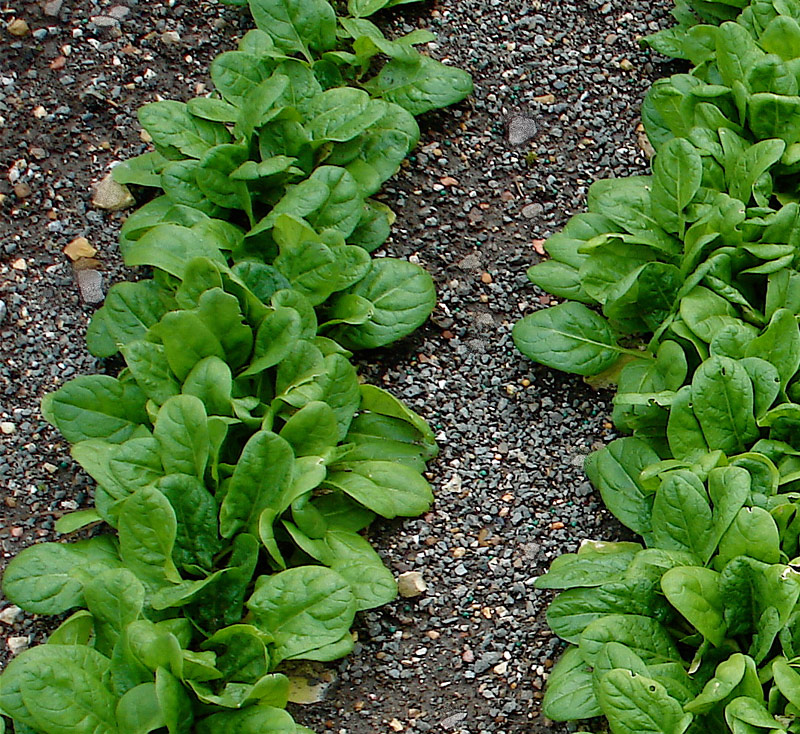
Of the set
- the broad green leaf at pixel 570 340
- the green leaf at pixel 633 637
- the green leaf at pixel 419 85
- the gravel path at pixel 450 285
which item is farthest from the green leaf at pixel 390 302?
the green leaf at pixel 633 637

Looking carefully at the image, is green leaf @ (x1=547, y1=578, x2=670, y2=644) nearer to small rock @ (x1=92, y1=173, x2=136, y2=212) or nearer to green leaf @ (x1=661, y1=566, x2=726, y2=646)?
green leaf @ (x1=661, y1=566, x2=726, y2=646)

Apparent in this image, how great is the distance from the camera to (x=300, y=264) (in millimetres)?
2941

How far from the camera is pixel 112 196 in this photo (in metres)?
3.41

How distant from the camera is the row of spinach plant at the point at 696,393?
2273mm

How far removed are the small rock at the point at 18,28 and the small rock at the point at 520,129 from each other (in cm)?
165

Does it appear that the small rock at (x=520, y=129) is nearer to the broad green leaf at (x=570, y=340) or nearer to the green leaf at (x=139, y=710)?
the broad green leaf at (x=570, y=340)

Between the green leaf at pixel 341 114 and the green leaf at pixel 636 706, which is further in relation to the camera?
the green leaf at pixel 341 114

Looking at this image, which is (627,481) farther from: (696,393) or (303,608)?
(303,608)

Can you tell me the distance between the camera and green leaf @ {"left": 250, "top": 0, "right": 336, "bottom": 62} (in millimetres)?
3555

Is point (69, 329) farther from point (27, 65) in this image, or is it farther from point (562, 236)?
point (562, 236)

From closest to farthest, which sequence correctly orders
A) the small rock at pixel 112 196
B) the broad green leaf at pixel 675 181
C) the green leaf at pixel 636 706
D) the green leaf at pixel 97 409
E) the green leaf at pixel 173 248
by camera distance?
the green leaf at pixel 636 706 < the green leaf at pixel 97 409 < the green leaf at pixel 173 248 < the broad green leaf at pixel 675 181 < the small rock at pixel 112 196

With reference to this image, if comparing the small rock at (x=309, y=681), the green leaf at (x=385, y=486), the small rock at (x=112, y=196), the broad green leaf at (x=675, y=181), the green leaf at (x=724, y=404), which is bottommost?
the small rock at (x=309, y=681)

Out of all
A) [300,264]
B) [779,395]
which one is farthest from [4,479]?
[779,395]

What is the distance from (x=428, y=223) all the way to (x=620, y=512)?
3.87ft
